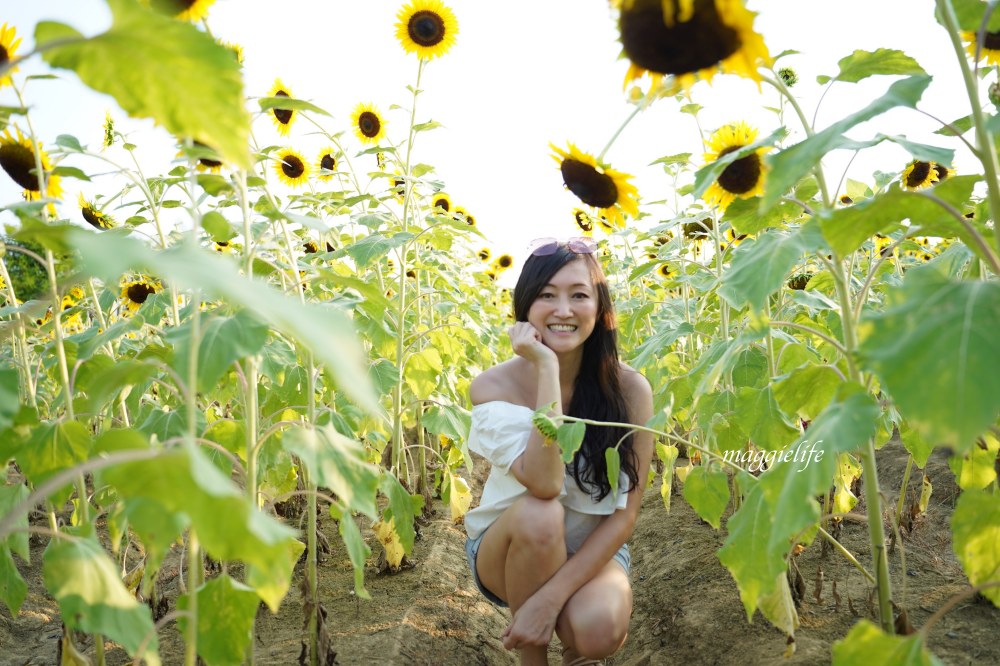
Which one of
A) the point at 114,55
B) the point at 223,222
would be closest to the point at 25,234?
the point at 223,222

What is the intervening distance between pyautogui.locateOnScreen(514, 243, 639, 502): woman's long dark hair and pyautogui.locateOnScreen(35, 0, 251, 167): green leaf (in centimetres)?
203

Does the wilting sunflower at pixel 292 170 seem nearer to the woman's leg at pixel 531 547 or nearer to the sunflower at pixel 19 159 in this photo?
the sunflower at pixel 19 159

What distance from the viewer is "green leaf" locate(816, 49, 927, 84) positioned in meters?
1.55

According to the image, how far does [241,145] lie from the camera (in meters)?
0.82

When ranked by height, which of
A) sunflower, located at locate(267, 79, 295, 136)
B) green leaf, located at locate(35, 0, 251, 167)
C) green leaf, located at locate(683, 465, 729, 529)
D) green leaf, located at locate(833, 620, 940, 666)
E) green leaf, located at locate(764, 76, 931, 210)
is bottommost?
green leaf, located at locate(683, 465, 729, 529)

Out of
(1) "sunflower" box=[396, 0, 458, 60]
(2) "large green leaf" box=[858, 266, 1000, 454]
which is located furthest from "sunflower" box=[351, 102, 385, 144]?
(2) "large green leaf" box=[858, 266, 1000, 454]

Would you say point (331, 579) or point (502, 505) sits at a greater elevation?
point (502, 505)

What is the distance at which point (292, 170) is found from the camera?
5.19 metres

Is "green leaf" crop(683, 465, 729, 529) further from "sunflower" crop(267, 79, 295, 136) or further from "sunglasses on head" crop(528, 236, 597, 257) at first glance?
"sunflower" crop(267, 79, 295, 136)

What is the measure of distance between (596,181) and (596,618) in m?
1.31

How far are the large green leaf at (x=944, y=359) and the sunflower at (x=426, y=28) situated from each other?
150 inches

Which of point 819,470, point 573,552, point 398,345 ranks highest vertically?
point 819,470

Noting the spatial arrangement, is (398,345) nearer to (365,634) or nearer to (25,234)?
(365,634)

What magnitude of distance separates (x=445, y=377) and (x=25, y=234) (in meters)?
2.77
